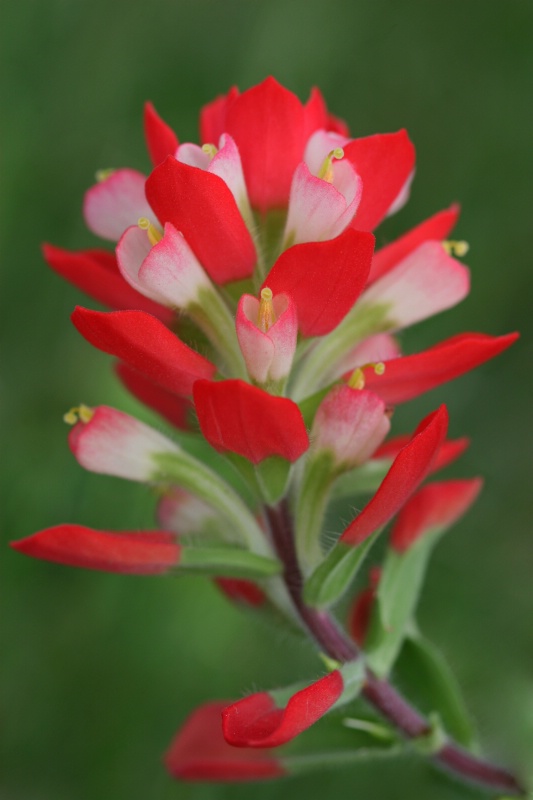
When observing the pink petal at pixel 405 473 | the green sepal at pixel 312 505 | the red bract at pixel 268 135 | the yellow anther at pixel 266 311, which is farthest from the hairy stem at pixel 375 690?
the red bract at pixel 268 135

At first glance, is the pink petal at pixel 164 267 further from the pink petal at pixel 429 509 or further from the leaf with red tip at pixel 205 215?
the pink petal at pixel 429 509

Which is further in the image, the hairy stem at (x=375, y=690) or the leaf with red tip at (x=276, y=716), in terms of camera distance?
the hairy stem at (x=375, y=690)

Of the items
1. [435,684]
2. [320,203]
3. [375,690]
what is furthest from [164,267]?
[435,684]

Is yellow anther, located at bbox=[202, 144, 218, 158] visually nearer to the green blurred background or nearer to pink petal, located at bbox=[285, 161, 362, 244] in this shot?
pink petal, located at bbox=[285, 161, 362, 244]

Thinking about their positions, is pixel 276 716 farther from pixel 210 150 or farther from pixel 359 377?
pixel 210 150

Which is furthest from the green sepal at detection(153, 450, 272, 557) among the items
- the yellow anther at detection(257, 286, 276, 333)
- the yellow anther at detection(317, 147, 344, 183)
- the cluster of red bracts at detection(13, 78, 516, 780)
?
the yellow anther at detection(317, 147, 344, 183)

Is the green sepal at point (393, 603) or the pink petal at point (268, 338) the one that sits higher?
the pink petal at point (268, 338)
